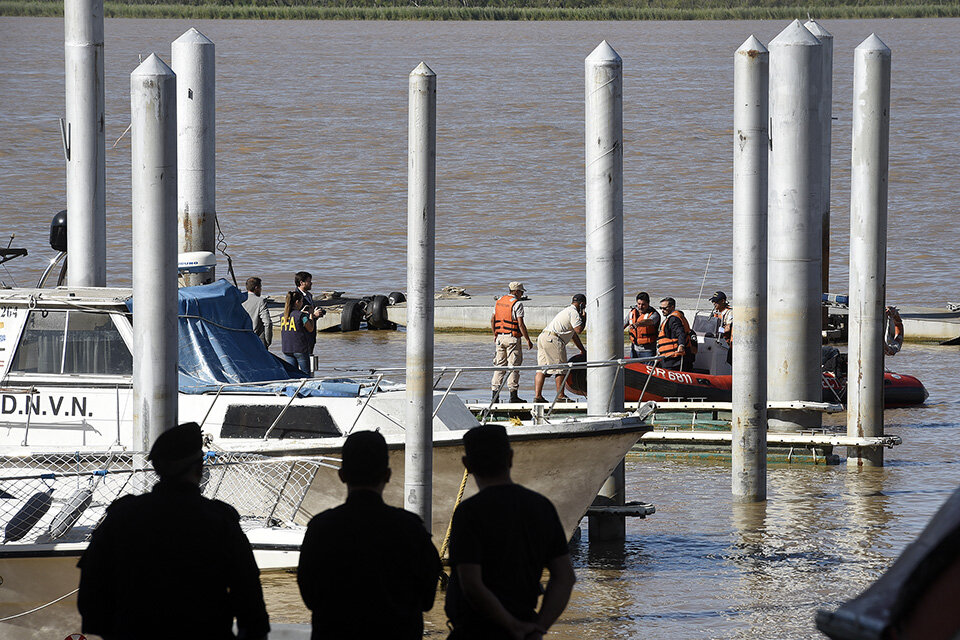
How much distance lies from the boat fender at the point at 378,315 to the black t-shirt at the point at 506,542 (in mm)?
20937

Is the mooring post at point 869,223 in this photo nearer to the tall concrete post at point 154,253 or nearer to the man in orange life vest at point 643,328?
the man in orange life vest at point 643,328

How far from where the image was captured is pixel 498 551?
5.26 m

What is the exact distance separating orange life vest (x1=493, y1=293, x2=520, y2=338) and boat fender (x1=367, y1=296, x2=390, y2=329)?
7894 mm

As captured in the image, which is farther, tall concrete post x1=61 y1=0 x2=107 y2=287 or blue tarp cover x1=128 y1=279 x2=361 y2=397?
tall concrete post x1=61 y1=0 x2=107 y2=287

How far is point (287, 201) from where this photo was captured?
44.2 metres

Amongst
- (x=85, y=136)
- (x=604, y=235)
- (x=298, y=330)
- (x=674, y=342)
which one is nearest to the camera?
(x=604, y=235)

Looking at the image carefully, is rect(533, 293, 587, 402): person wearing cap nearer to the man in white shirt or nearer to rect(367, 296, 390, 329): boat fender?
the man in white shirt

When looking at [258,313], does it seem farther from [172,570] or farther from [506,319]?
[172,570]

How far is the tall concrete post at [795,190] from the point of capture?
14648 mm

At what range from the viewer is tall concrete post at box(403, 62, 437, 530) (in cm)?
901

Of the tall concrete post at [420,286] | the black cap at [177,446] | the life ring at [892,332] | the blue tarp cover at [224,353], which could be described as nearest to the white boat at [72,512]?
the blue tarp cover at [224,353]

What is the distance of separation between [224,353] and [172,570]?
7169mm

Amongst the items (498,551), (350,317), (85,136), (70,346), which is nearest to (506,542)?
(498,551)

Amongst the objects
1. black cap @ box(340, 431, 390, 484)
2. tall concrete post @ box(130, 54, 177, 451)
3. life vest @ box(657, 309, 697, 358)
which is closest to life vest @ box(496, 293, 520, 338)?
life vest @ box(657, 309, 697, 358)
